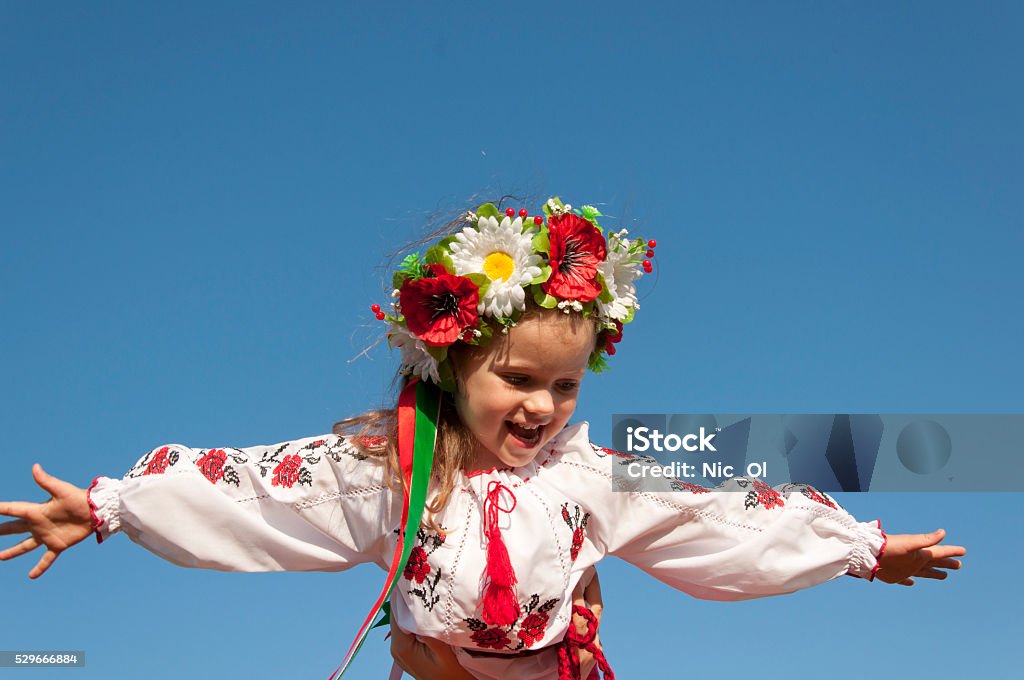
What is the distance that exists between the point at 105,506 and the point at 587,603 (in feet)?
5.20

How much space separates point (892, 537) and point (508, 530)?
54.8 inches

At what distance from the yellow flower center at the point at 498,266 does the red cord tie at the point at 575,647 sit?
1106mm

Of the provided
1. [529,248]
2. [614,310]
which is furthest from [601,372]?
[529,248]

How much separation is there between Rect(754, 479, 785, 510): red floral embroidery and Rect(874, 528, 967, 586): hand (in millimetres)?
397

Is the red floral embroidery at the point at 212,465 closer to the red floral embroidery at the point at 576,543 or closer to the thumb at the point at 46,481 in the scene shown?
the thumb at the point at 46,481

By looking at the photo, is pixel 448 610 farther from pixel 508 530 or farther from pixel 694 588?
pixel 694 588

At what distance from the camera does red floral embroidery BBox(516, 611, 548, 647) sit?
350cm

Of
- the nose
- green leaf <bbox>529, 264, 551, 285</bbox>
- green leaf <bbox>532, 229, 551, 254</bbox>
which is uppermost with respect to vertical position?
green leaf <bbox>532, 229, 551, 254</bbox>

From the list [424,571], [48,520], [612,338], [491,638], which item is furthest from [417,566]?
[48,520]

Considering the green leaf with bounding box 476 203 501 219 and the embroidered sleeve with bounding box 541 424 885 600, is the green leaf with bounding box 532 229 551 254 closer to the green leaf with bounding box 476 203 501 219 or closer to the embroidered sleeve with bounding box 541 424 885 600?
the green leaf with bounding box 476 203 501 219

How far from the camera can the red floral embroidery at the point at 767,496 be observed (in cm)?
391

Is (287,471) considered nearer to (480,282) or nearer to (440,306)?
(440,306)

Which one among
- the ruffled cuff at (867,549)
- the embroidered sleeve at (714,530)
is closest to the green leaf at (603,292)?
the embroidered sleeve at (714,530)

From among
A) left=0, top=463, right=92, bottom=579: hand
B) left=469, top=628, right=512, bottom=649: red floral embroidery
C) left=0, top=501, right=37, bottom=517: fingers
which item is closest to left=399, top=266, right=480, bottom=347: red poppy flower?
left=469, top=628, right=512, bottom=649: red floral embroidery
